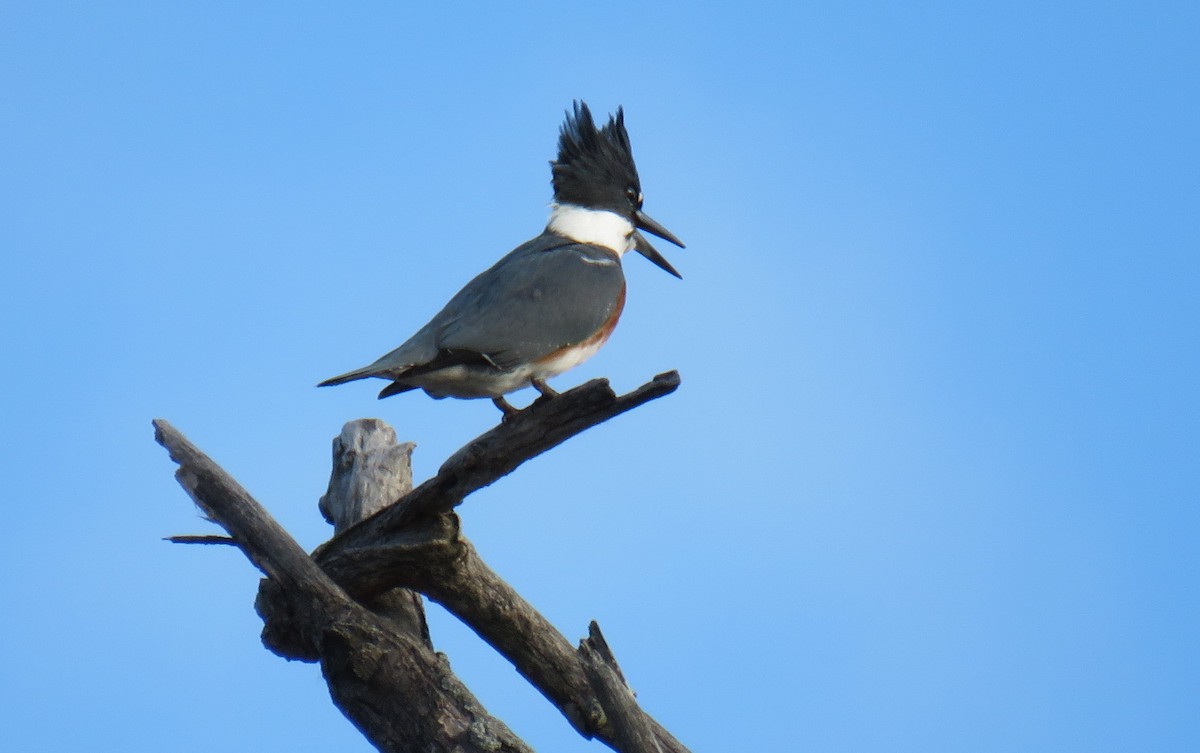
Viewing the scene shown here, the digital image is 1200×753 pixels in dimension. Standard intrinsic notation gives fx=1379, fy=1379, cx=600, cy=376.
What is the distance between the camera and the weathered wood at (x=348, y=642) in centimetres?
546

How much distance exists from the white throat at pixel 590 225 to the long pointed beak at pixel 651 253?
141 mm

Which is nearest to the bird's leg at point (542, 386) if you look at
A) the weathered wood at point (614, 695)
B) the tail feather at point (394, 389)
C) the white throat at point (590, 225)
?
the tail feather at point (394, 389)

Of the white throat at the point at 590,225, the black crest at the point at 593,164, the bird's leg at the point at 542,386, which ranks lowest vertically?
the bird's leg at the point at 542,386

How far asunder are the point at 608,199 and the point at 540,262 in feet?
4.83

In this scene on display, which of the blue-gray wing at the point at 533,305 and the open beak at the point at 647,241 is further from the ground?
the open beak at the point at 647,241

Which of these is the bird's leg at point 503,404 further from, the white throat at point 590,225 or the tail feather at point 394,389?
the white throat at point 590,225

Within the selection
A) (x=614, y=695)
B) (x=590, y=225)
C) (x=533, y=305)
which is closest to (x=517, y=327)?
(x=533, y=305)

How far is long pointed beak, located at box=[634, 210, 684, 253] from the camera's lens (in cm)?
867

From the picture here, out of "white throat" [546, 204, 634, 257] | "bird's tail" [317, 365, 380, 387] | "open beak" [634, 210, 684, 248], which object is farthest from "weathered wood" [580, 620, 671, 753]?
"open beak" [634, 210, 684, 248]

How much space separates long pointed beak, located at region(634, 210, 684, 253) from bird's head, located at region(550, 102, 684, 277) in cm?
8

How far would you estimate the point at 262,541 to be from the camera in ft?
18.4

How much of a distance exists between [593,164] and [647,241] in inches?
25.0

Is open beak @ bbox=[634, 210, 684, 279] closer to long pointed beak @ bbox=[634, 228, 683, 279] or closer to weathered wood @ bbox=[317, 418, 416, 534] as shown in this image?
long pointed beak @ bbox=[634, 228, 683, 279]

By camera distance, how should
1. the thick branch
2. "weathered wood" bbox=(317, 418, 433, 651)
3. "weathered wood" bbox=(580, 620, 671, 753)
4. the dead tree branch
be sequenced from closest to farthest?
"weathered wood" bbox=(580, 620, 671, 753), the thick branch, the dead tree branch, "weathered wood" bbox=(317, 418, 433, 651)
